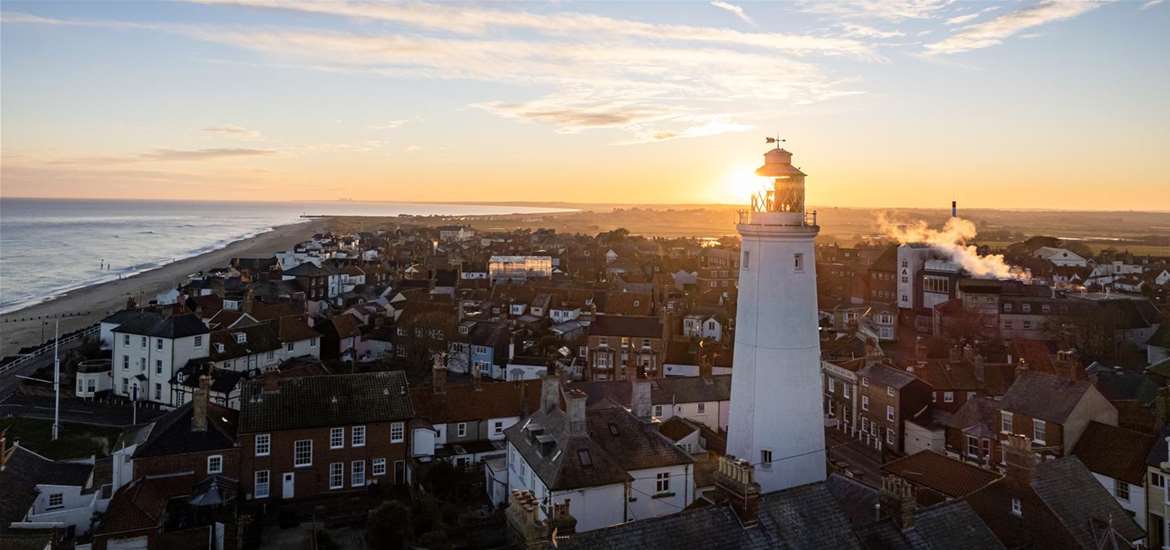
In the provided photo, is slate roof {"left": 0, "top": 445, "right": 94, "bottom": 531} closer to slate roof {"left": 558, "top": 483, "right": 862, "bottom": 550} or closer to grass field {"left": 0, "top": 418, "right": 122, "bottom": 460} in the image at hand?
grass field {"left": 0, "top": 418, "right": 122, "bottom": 460}

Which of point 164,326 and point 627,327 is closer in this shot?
point 164,326

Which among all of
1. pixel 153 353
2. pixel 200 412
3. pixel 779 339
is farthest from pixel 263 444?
pixel 153 353

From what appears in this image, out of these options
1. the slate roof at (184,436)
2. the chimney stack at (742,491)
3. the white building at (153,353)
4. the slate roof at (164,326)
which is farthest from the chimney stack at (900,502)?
the slate roof at (164,326)

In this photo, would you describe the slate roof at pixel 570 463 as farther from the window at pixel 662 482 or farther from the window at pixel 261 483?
the window at pixel 261 483

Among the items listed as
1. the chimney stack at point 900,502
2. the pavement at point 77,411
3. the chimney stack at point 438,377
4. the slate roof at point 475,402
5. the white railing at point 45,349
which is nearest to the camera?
the chimney stack at point 900,502

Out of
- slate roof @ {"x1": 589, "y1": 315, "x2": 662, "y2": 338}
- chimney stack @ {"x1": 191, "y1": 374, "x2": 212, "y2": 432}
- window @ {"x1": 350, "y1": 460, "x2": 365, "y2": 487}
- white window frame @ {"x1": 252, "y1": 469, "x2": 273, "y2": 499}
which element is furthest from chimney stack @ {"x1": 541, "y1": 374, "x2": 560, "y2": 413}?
slate roof @ {"x1": 589, "y1": 315, "x2": 662, "y2": 338}

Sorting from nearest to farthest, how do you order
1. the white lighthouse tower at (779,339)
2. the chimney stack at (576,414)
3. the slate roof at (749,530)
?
the slate roof at (749,530)
the white lighthouse tower at (779,339)
the chimney stack at (576,414)

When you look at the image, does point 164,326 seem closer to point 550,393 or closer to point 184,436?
point 184,436

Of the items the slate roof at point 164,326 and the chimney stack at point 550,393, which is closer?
the chimney stack at point 550,393
